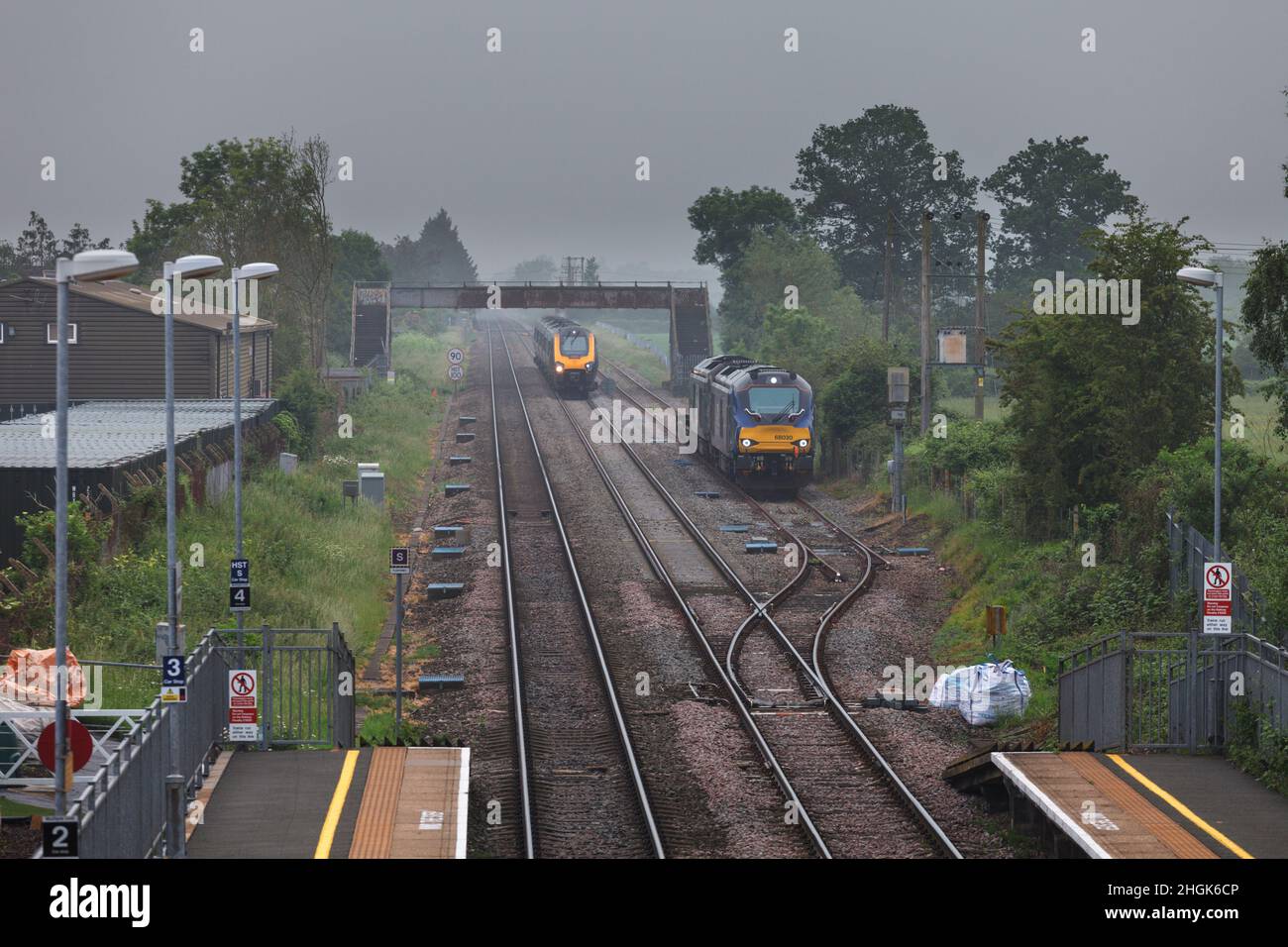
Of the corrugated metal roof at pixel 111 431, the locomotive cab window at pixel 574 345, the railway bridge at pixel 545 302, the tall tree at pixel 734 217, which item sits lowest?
the corrugated metal roof at pixel 111 431

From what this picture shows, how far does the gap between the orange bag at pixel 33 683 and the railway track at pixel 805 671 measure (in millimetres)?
8514

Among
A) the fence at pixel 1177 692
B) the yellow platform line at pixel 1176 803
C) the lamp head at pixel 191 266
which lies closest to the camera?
the yellow platform line at pixel 1176 803

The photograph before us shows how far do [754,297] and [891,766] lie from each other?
65.9 metres

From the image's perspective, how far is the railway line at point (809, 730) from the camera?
52.3ft

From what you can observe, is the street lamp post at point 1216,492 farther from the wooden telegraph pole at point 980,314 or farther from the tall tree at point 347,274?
the tall tree at point 347,274

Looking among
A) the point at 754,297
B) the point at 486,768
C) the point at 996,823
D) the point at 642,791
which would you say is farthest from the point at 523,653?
the point at 754,297

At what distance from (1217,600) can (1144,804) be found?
3.64 metres

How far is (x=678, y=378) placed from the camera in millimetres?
74875

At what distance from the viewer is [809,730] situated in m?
20.1

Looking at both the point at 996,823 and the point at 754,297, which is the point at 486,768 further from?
the point at 754,297

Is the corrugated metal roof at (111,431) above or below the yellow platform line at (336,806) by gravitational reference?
above

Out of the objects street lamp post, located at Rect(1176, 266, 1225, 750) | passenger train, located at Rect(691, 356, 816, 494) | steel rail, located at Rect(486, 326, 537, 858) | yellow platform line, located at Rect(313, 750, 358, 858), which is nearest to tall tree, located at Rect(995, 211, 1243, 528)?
street lamp post, located at Rect(1176, 266, 1225, 750)

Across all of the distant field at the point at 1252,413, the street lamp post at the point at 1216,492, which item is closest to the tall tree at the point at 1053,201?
the distant field at the point at 1252,413

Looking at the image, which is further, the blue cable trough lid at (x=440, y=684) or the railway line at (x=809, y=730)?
the blue cable trough lid at (x=440, y=684)
